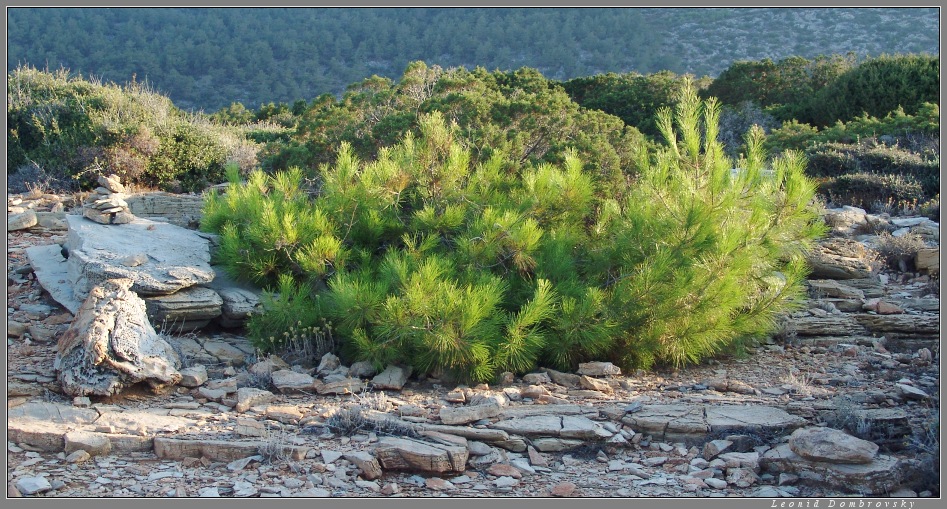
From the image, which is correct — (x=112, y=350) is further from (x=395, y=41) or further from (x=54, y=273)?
(x=395, y=41)

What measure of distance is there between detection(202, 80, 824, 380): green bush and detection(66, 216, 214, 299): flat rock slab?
411 mm

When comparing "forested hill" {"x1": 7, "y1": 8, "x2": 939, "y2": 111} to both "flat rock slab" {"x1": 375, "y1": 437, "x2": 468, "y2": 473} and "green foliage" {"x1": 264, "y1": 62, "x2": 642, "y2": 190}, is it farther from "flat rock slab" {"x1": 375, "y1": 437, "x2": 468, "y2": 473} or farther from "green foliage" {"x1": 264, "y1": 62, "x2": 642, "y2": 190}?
"flat rock slab" {"x1": 375, "y1": 437, "x2": 468, "y2": 473}

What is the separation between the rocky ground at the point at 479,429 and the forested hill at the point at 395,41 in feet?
90.8

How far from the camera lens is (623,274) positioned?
5.91m

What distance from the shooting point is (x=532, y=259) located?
6000 mm

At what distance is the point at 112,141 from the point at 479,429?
9.08m

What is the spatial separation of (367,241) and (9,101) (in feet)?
30.4

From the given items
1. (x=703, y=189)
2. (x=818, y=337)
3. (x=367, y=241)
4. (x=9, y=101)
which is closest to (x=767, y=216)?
(x=703, y=189)

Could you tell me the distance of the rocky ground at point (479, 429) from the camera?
160 inches

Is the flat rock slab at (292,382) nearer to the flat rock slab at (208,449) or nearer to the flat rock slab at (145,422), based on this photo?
the flat rock slab at (145,422)

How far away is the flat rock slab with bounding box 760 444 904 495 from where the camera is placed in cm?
388

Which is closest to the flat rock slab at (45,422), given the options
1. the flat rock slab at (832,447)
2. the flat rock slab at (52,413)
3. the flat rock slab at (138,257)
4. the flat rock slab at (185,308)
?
the flat rock slab at (52,413)

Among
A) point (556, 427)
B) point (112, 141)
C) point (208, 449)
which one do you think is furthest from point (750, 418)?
point (112, 141)

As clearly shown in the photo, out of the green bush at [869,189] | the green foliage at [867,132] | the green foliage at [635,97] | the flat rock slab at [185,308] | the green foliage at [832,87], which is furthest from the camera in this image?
the green foliage at [832,87]
